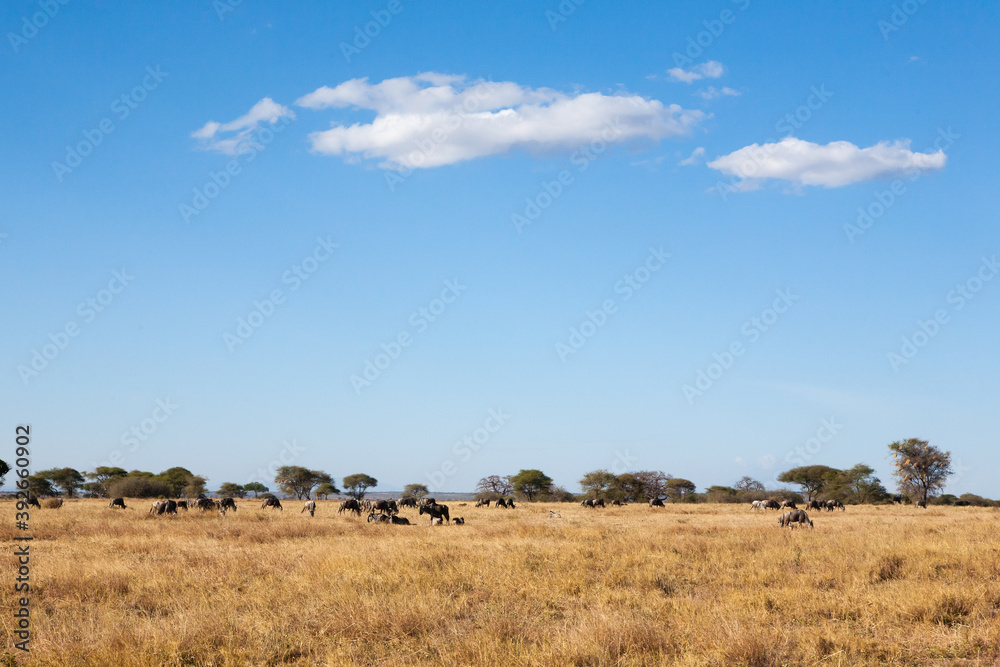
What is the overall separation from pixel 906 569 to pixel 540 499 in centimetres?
7568

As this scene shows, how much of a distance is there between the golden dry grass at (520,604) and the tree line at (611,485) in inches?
2017

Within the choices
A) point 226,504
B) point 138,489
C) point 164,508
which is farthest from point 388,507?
point 138,489

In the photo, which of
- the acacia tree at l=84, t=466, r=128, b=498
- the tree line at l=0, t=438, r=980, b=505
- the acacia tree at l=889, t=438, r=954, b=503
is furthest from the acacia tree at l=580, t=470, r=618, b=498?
the acacia tree at l=84, t=466, r=128, b=498

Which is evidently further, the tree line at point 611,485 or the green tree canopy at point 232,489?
the green tree canopy at point 232,489

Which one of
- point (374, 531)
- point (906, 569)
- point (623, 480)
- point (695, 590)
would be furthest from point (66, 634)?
point (623, 480)

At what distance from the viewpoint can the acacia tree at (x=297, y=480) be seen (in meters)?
98.2

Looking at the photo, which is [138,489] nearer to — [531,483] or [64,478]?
[64,478]

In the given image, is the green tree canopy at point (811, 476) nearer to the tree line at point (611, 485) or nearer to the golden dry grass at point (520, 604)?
the tree line at point (611, 485)

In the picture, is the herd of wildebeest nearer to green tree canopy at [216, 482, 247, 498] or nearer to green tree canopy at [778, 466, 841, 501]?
green tree canopy at [778, 466, 841, 501]

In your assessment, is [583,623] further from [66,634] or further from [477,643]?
[66,634]

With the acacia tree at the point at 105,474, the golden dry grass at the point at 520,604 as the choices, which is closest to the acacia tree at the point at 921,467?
the golden dry grass at the point at 520,604

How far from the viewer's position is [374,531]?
25.8 m

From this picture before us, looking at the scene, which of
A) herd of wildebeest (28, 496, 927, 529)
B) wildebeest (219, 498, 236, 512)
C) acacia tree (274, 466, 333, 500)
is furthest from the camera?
acacia tree (274, 466, 333, 500)

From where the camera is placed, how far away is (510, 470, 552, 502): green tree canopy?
9200cm
